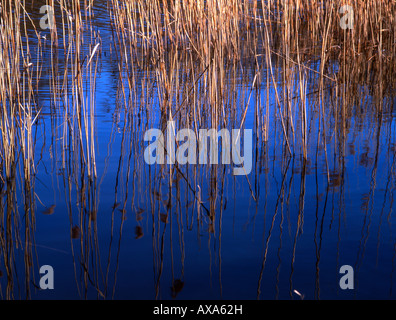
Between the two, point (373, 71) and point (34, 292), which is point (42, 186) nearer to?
point (34, 292)

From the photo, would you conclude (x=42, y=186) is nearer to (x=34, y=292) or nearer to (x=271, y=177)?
(x=34, y=292)

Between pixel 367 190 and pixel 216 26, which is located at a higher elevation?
pixel 216 26

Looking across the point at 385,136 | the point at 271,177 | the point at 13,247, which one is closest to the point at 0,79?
the point at 13,247

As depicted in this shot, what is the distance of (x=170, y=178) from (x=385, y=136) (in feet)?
3.70

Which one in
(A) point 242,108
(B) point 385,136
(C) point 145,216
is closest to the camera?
(C) point 145,216

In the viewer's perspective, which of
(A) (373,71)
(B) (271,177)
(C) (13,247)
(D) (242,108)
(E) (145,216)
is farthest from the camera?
(A) (373,71)

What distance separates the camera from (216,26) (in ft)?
8.73

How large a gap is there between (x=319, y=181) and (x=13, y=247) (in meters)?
1.12

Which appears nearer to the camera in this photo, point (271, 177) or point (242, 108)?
point (271, 177)

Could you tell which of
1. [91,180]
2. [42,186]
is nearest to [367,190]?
[91,180]
